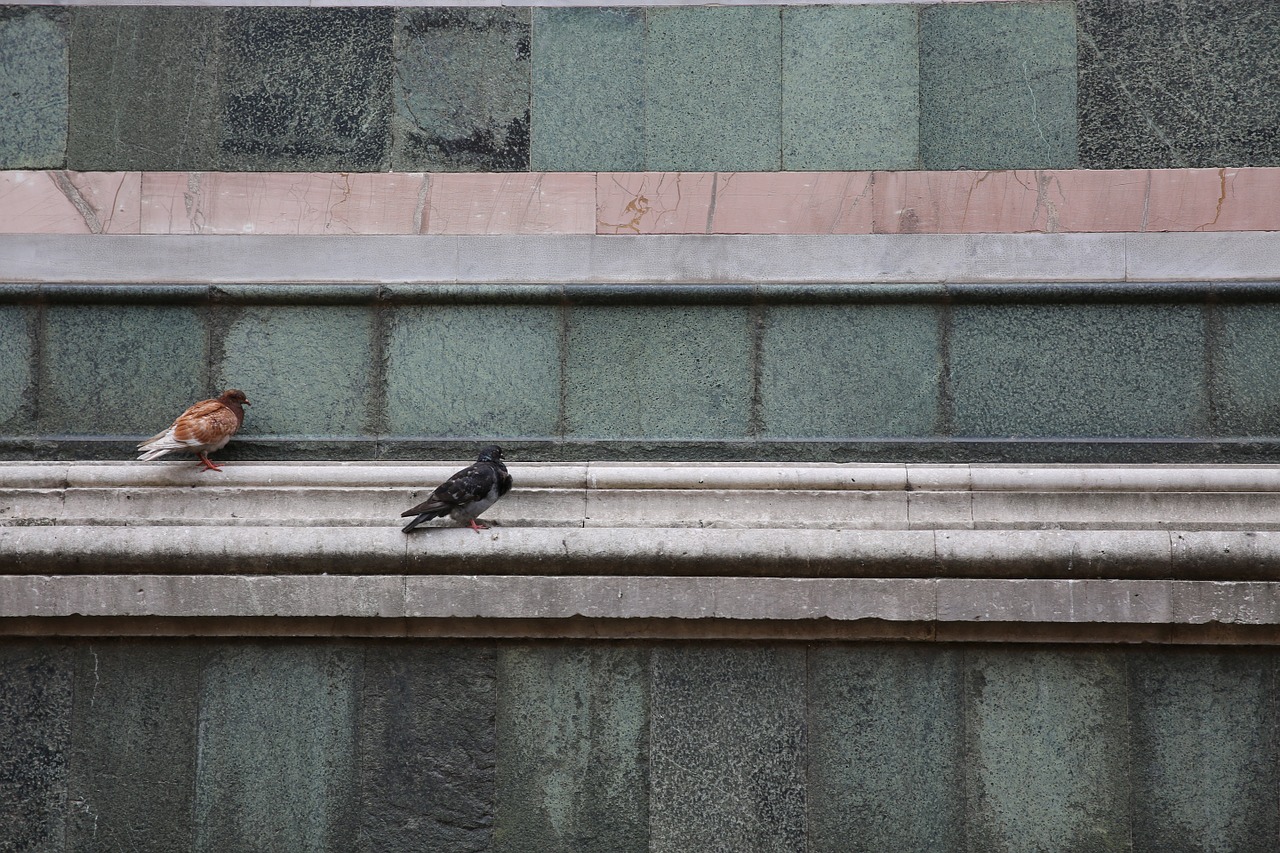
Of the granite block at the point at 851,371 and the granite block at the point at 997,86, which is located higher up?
the granite block at the point at 997,86

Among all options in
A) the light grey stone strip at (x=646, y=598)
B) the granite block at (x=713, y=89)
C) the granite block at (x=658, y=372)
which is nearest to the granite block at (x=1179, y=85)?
the granite block at (x=713, y=89)

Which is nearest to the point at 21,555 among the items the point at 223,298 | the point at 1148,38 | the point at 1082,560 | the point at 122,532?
the point at 122,532

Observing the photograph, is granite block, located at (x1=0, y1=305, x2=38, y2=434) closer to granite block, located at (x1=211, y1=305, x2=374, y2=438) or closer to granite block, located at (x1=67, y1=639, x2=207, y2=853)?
granite block, located at (x1=211, y1=305, x2=374, y2=438)

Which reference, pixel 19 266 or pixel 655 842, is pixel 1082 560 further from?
pixel 19 266

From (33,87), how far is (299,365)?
2.53 metres

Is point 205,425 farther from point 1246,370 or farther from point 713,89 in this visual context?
point 1246,370

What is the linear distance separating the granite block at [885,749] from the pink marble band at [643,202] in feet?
8.62

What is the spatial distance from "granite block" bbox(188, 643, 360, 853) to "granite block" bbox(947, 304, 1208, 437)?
3940mm

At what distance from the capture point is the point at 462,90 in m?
7.27

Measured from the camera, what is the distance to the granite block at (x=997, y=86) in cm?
710

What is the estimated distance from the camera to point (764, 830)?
613 cm

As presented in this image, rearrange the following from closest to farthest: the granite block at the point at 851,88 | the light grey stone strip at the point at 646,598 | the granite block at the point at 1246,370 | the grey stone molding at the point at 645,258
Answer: the light grey stone strip at the point at 646,598 < the granite block at the point at 1246,370 < the grey stone molding at the point at 645,258 < the granite block at the point at 851,88

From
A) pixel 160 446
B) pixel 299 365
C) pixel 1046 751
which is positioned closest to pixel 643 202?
pixel 299 365

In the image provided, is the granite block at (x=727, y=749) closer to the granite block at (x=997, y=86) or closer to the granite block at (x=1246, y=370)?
the granite block at (x=1246, y=370)
